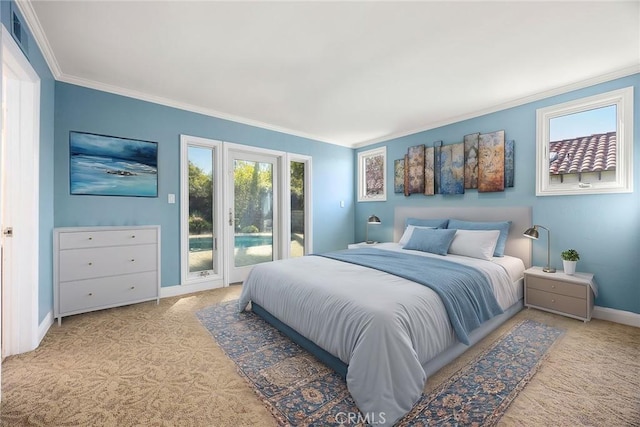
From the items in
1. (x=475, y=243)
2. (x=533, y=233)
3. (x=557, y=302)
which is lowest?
(x=557, y=302)

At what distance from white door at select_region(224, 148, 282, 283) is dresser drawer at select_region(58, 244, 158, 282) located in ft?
3.62

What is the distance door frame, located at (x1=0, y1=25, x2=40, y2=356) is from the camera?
2.11 m

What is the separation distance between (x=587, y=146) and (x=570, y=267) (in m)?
1.35

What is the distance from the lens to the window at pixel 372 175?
205 inches

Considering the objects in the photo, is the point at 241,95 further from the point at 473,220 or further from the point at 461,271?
the point at 473,220

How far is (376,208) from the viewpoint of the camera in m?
5.31

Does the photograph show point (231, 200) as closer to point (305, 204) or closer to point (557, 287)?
point (305, 204)

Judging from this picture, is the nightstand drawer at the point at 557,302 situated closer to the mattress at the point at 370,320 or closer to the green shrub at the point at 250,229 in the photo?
the mattress at the point at 370,320

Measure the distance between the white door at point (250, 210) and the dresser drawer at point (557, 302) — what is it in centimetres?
351

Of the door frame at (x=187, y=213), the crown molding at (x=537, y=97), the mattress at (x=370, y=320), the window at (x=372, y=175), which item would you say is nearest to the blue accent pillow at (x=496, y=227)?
the mattress at (x=370, y=320)

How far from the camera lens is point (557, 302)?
2820 millimetres

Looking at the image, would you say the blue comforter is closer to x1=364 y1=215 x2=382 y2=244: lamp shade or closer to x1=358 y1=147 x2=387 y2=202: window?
x1=364 y1=215 x2=382 y2=244: lamp shade

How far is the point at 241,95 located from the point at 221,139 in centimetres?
87

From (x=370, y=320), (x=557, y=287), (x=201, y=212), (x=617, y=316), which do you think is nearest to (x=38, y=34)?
(x=201, y=212)
